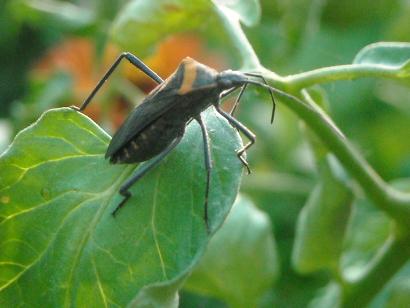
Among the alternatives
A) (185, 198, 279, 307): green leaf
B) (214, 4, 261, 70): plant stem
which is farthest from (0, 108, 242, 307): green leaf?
(185, 198, 279, 307): green leaf

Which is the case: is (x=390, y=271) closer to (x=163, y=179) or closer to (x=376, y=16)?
(x=163, y=179)

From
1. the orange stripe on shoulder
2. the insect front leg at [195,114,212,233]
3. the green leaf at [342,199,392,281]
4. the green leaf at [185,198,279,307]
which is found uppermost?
the orange stripe on shoulder

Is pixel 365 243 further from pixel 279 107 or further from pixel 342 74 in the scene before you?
pixel 279 107

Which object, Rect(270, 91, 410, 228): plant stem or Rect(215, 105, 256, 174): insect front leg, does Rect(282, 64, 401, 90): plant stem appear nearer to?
Rect(270, 91, 410, 228): plant stem

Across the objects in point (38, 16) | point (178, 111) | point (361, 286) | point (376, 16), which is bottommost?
point (361, 286)

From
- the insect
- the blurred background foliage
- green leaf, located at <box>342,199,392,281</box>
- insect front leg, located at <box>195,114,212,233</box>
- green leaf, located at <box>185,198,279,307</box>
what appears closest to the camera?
insect front leg, located at <box>195,114,212,233</box>

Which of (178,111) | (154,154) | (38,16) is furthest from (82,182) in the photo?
(38,16)

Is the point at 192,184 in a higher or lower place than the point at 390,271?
higher

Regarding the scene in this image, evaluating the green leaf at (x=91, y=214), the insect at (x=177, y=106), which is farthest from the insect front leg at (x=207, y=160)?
the insect at (x=177, y=106)
